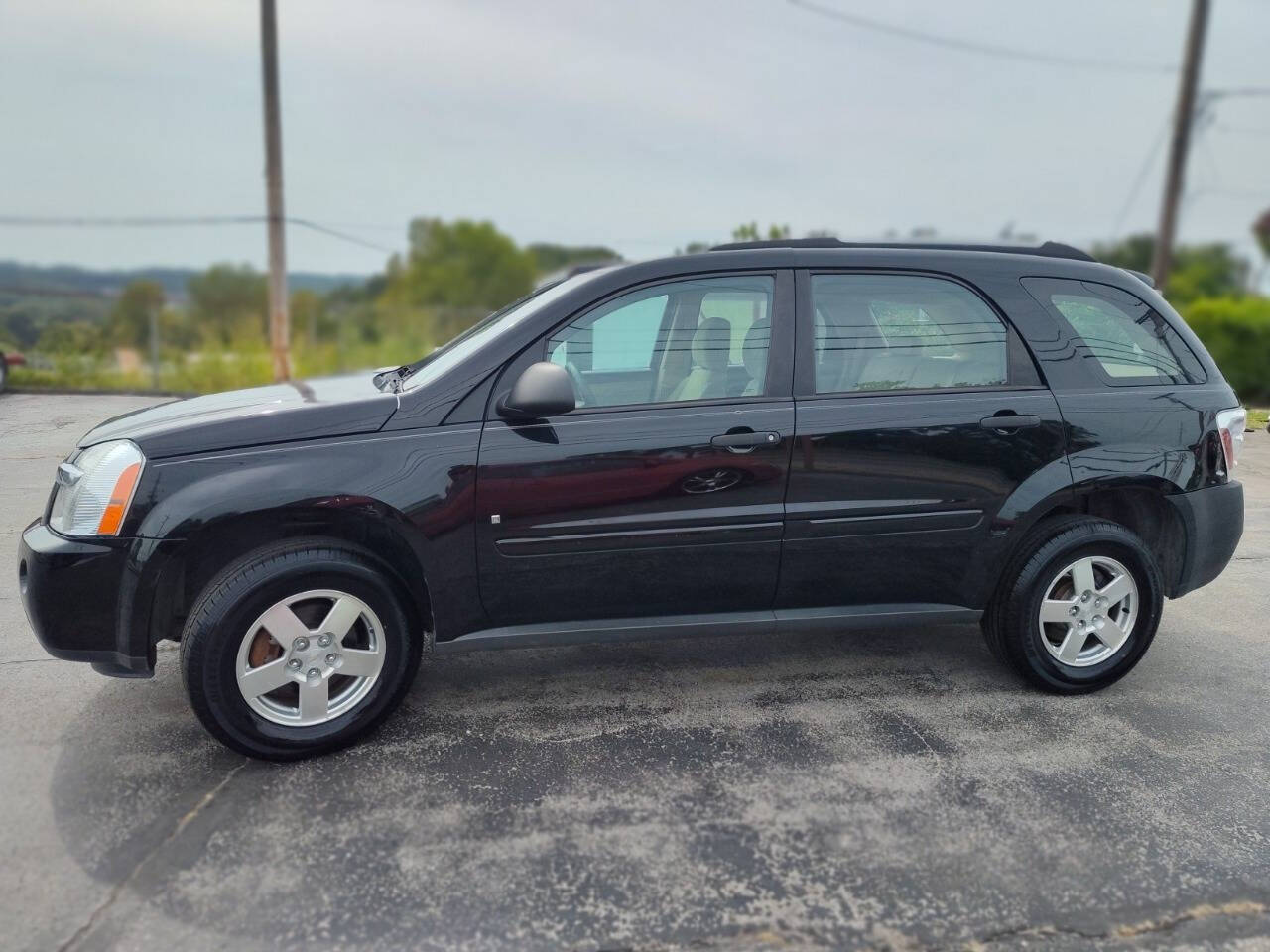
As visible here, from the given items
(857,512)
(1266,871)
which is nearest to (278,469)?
(857,512)

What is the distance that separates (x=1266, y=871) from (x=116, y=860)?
10.6 ft

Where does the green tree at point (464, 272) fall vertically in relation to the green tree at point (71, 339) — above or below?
above

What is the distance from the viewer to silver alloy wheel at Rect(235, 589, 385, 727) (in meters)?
3.15

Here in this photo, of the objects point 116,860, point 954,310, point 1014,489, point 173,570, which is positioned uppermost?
point 954,310

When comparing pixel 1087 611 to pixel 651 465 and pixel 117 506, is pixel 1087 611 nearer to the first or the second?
pixel 651 465

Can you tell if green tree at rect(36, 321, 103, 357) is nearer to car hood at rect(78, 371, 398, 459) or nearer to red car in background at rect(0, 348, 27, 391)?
red car in background at rect(0, 348, 27, 391)

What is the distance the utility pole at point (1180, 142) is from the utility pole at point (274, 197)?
13.4 metres

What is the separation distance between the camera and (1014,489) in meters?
3.68

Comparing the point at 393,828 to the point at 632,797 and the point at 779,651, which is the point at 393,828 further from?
the point at 779,651

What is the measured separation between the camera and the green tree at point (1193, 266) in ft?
43.4

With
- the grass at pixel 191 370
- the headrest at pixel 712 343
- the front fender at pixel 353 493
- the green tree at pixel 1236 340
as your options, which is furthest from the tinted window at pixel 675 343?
the green tree at pixel 1236 340

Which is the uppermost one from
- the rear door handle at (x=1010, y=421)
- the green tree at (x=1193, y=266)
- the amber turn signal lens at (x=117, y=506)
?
the green tree at (x=1193, y=266)

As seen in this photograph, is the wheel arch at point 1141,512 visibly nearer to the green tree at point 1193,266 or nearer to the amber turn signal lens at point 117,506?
the amber turn signal lens at point 117,506

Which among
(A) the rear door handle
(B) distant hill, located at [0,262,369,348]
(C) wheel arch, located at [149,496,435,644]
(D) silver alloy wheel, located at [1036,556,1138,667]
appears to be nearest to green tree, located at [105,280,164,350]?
(B) distant hill, located at [0,262,369,348]
